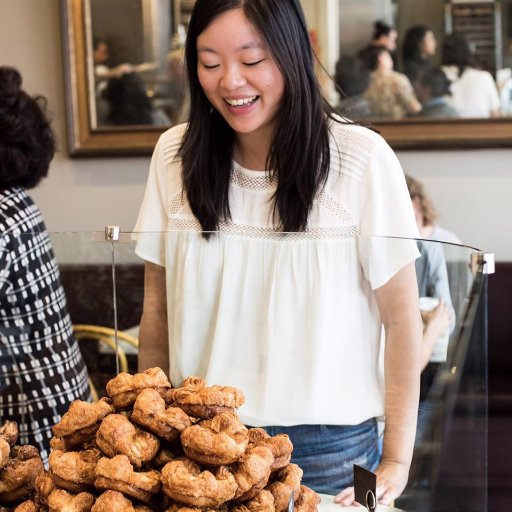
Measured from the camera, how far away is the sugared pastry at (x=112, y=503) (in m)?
0.68

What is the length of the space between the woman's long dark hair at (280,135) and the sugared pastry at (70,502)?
15.5 inches

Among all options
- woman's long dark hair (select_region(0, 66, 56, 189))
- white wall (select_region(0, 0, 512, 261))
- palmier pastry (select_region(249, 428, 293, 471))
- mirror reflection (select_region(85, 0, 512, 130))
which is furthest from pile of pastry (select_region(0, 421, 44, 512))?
white wall (select_region(0, 0, 512, 261))

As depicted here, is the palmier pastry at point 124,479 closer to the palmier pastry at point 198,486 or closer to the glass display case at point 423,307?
the palmier pastry at point 198,486

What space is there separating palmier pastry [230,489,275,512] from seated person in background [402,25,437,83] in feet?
8.92

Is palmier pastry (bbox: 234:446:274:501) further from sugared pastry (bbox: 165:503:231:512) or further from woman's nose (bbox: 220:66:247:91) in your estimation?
woman's nose (bbox: 220:66:247:91)

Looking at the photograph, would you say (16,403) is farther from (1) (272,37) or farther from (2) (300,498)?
(1) (272,37)

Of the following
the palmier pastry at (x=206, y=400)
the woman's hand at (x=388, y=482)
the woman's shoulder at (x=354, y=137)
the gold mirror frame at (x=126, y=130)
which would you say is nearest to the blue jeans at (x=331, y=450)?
the woman's hand at (x=388, y=482)

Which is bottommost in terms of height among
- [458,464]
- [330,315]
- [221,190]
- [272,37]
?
[458,464]

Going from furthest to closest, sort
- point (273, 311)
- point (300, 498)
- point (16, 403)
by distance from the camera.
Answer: point (16, 403) → point (273, 311) → point (300, 498)

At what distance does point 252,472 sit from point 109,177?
2845 mm

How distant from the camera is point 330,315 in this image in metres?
0.88

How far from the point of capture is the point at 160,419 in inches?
28.6

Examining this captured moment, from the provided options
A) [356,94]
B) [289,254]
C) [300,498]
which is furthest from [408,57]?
[300,498]

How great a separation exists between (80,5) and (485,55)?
1.58 metres
